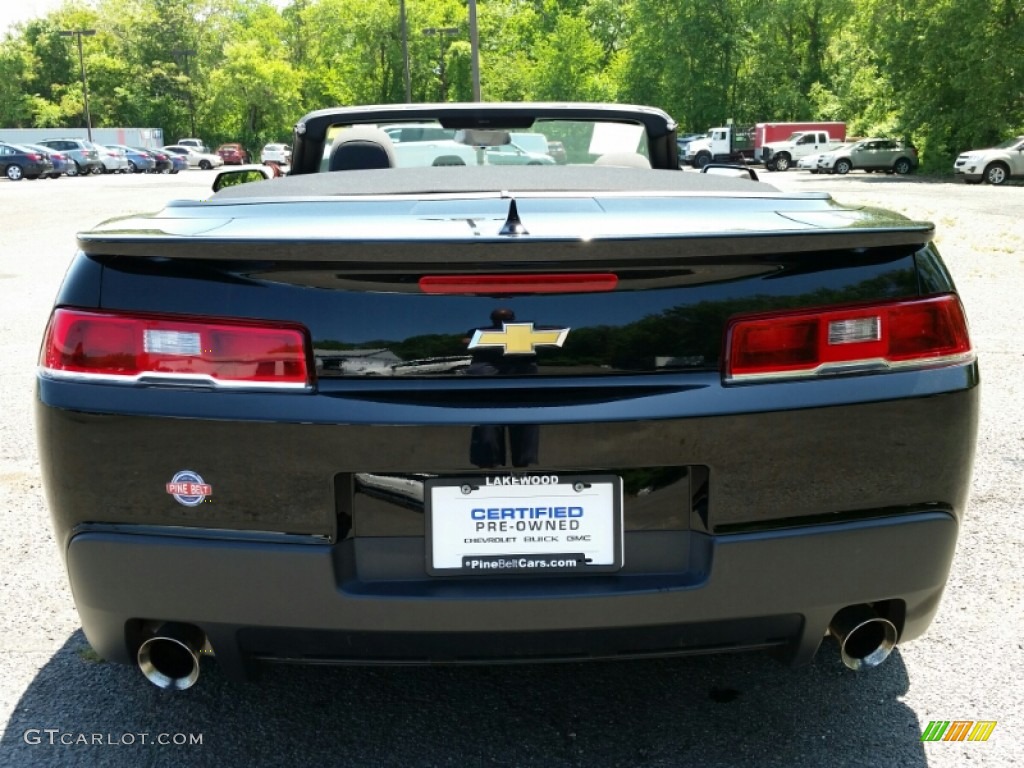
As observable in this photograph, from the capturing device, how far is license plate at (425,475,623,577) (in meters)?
1.97

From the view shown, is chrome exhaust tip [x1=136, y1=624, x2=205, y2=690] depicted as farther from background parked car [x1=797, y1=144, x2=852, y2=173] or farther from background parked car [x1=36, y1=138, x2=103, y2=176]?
background parked car [x1=36, y1=138, x2=103, y2=176]

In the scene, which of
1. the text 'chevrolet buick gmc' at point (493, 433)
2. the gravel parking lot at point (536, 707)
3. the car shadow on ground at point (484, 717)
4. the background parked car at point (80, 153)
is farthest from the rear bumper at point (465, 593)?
the background parked car at point (80, 153)

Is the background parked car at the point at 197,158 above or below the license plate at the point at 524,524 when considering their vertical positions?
below

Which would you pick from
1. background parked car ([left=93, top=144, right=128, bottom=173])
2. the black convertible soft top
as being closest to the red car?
background parked car ([left=93, top=144, right=128, bottom=173])

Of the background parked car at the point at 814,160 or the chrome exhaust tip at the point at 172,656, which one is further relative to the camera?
the background parked car at the point at 814,160

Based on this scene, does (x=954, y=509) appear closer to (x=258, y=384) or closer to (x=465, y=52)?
(x=258, y=384)

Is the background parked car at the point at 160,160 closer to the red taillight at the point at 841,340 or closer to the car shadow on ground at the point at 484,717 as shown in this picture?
the car shadow on ground at the point at 484,717

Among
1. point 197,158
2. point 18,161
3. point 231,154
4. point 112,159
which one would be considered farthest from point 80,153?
point 231,154

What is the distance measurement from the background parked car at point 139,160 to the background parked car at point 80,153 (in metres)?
3.49

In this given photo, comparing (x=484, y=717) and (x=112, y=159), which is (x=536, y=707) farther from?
(x=112, y=159)

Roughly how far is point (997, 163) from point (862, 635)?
33002mm

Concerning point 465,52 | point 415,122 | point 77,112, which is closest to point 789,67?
point 465,52

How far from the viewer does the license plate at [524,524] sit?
6.45 ft

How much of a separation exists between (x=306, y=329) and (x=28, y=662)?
1.55m
